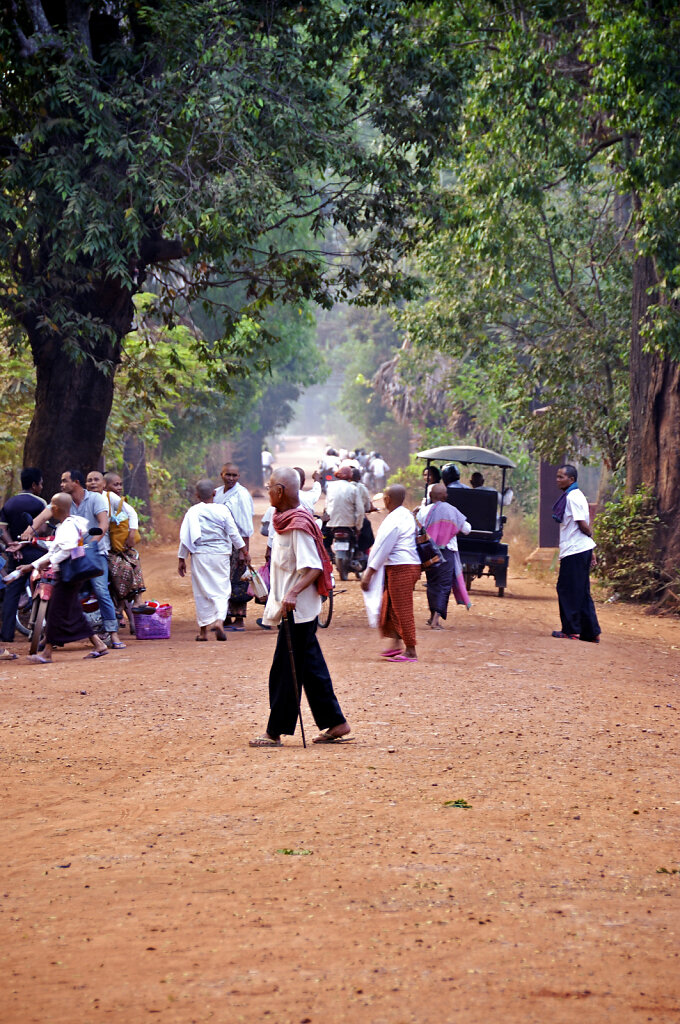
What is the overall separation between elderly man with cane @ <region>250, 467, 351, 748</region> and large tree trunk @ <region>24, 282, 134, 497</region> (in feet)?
23.2

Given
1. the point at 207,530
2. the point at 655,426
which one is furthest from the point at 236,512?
the point at 655,426

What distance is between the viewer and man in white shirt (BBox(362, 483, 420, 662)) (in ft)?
33.5

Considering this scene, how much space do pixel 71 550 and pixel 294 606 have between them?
13.0 feet

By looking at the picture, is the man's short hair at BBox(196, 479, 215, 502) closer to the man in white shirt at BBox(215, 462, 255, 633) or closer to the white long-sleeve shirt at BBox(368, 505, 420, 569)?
the man in white shirt at BBox(215, 462, 255, 633)

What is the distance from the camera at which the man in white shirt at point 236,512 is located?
1279 centimetres

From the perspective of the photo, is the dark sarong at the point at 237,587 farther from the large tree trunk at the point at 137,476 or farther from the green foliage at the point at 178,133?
the large tree trunk at the point at 137,476

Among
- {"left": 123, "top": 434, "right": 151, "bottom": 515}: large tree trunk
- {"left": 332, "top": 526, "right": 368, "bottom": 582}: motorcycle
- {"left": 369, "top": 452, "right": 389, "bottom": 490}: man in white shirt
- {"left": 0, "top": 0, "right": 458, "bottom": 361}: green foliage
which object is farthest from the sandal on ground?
{"left": 369, "top": 452, "right": 389, "bottom": 490}: man in white shirt

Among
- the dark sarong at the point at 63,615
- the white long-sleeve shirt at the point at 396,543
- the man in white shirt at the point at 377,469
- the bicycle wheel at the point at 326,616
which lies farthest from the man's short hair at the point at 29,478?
the man in white shirt at the point at 377,469

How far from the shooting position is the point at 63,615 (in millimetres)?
10719

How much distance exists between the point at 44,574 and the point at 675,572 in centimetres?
936

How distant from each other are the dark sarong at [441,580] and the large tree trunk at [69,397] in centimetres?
437

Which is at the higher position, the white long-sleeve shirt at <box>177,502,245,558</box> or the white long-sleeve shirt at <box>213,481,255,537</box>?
the white long-sleeve shirt at <box>213,481,255,537</box>

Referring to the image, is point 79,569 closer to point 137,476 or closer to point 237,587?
point 237,587

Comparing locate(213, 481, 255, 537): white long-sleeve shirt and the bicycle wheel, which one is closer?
locate(213, 481, 255, 537): white long-sleeve shirt
